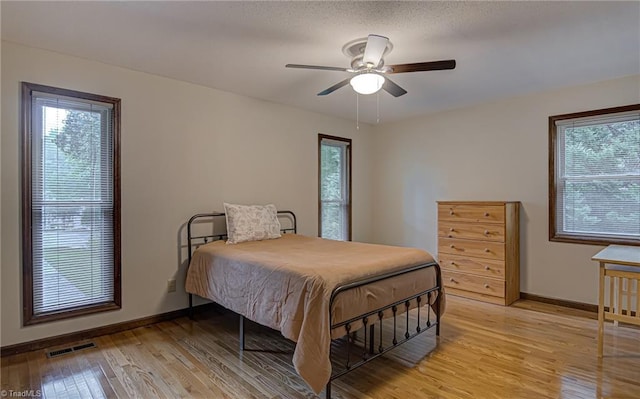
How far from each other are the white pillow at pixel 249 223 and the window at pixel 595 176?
127 inches

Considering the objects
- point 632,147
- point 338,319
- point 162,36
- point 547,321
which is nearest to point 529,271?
point 547,321

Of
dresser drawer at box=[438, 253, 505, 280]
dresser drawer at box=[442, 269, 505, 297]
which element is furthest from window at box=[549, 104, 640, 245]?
dresser drawer at box=[442, 269, 505, 297]

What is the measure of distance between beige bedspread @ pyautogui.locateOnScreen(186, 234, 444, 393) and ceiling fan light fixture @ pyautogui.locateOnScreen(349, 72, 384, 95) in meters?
1.32

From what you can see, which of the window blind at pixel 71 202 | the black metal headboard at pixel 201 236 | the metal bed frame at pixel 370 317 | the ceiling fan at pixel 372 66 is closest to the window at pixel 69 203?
the window blind at pixel 71 202

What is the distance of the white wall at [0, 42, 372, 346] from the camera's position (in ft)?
8.87

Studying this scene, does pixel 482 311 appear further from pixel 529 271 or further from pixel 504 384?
pixel 504 384

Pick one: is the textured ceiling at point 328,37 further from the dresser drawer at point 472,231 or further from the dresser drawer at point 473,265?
the dresser drawer at point 473,265

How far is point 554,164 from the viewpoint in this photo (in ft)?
12.9

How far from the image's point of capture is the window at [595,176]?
138 inches

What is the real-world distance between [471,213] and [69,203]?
13.7 ft

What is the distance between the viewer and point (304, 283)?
218 cm

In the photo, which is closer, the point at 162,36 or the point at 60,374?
the point at 60,374

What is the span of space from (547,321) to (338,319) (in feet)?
8.40

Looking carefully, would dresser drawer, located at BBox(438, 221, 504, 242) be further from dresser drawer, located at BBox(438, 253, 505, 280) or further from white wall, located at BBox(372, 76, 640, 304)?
white wall, located at BBox(372, 76, 640, 304)
